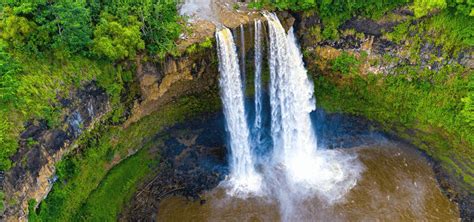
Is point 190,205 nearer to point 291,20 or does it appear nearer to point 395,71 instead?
point 291,20

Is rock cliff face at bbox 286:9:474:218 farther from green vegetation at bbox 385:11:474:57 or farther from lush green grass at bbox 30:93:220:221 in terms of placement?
lush green grass at bbox 30:93:220:221

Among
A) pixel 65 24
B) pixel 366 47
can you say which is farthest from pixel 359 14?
pixel 65 24

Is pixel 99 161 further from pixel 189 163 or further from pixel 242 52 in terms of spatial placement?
pixel 242 52

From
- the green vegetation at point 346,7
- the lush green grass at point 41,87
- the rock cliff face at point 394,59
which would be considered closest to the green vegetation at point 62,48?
the lush green grass at point 41,87

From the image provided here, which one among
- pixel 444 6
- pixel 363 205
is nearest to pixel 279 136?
pixel 363 205

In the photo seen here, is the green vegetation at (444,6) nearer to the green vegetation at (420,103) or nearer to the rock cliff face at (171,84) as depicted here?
the rock cliff face at (171,84)
